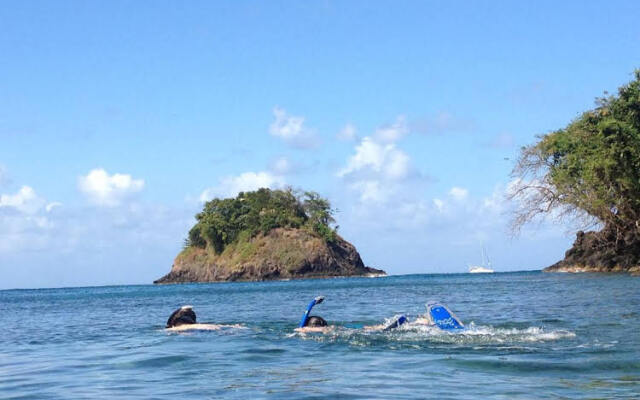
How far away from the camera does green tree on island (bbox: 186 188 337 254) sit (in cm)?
12950

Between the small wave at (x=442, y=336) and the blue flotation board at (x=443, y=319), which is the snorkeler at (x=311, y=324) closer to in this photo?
the small wave at (x=442, y=336)

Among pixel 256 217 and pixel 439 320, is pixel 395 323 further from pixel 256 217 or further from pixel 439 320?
pixel 256 217

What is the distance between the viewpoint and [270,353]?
1502 centimetres

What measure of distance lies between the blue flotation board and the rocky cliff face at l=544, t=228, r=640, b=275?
Result: 37.3m

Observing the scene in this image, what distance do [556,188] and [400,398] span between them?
53253 mm

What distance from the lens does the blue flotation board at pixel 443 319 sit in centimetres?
1705

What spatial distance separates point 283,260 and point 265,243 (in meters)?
5.31

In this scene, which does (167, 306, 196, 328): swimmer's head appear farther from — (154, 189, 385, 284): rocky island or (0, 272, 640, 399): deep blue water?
(154, 189, 385, 284): rocky island

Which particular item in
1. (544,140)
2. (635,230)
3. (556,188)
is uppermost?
(544,140)

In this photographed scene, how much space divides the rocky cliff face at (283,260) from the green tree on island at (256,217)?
1737 mm

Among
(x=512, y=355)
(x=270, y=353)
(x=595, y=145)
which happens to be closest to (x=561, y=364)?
(x=512, y=355)

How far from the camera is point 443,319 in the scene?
1723 centimetres

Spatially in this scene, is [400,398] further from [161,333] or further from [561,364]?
[161,333]

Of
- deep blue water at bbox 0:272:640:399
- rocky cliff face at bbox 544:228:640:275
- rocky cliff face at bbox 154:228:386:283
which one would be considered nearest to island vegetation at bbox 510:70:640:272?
rocky cliff face at bbox 544:228:640:275
